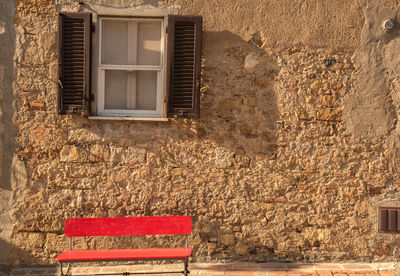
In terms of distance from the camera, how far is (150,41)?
520 cm

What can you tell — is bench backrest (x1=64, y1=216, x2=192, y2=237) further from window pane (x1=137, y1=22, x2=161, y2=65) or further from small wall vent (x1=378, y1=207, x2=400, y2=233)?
small wall vent (x1=378, y1=207, x2=400, y2=233)

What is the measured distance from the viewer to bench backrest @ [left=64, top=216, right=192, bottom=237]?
4.74 metres

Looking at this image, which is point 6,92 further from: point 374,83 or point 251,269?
point 374,83

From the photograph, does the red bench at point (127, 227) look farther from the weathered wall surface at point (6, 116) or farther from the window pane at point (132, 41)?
Result: the window pane at point (132, 41)

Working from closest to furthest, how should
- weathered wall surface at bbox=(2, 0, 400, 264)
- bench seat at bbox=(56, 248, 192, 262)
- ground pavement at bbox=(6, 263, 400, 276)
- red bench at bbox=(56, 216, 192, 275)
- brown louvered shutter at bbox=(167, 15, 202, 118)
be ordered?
bench seat at bbox=(56, 248, 192, 262) < red bench at bbox=(56, 216, 192, 275) < ground pavement at bbox=(6, 263, 400, 276) < brown louvered shutter at bbox=(167, 15, 202, 118) < weathered wall surface at bbox=(2, 0, 400, 264)

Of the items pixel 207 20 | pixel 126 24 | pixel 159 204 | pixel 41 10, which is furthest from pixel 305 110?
pixel 41 10

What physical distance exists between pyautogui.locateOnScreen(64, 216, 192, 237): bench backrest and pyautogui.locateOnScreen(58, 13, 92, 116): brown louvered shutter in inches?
48.6

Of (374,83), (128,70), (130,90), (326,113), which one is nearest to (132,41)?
(128,70)

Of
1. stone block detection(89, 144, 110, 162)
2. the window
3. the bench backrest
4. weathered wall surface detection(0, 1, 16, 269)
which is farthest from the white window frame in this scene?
the bench backrest

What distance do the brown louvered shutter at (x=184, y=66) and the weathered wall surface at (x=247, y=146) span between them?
0.52 ft

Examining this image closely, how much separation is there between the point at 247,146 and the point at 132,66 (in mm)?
1638

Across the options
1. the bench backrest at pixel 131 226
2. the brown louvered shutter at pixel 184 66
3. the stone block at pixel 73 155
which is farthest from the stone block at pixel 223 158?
the stone block at pixel 73 155

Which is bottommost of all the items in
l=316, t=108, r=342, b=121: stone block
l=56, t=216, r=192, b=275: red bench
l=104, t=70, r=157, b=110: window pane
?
l=56, t=216, r=192, b=275: red bench

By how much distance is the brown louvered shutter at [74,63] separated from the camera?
5.00 meters
